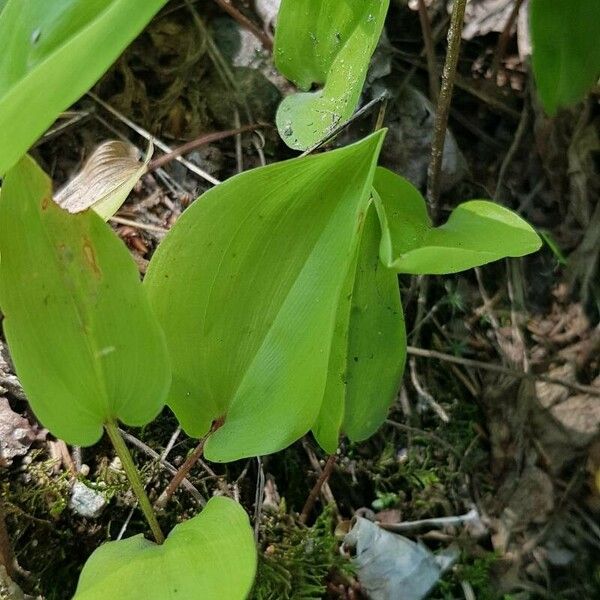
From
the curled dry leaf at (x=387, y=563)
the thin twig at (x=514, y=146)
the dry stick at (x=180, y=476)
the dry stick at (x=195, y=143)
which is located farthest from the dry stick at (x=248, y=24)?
the curled dry leaf at (x=387, y=563)

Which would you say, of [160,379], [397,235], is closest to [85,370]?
[160,379]

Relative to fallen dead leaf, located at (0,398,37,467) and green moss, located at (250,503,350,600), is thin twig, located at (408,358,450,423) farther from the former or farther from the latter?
fallen dead leaf, located at (0,398,37,467)

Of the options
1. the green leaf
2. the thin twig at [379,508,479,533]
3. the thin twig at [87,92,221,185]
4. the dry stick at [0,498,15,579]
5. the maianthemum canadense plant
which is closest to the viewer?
the maianthemum canadense plant

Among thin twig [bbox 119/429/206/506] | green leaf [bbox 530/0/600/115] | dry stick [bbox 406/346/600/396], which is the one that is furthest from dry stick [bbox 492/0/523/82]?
thin twig [bbox 119/429/206/506]

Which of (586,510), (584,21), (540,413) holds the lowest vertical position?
(586,510)

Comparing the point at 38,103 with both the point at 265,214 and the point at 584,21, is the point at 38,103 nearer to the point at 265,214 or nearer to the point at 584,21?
the point at 265,214
